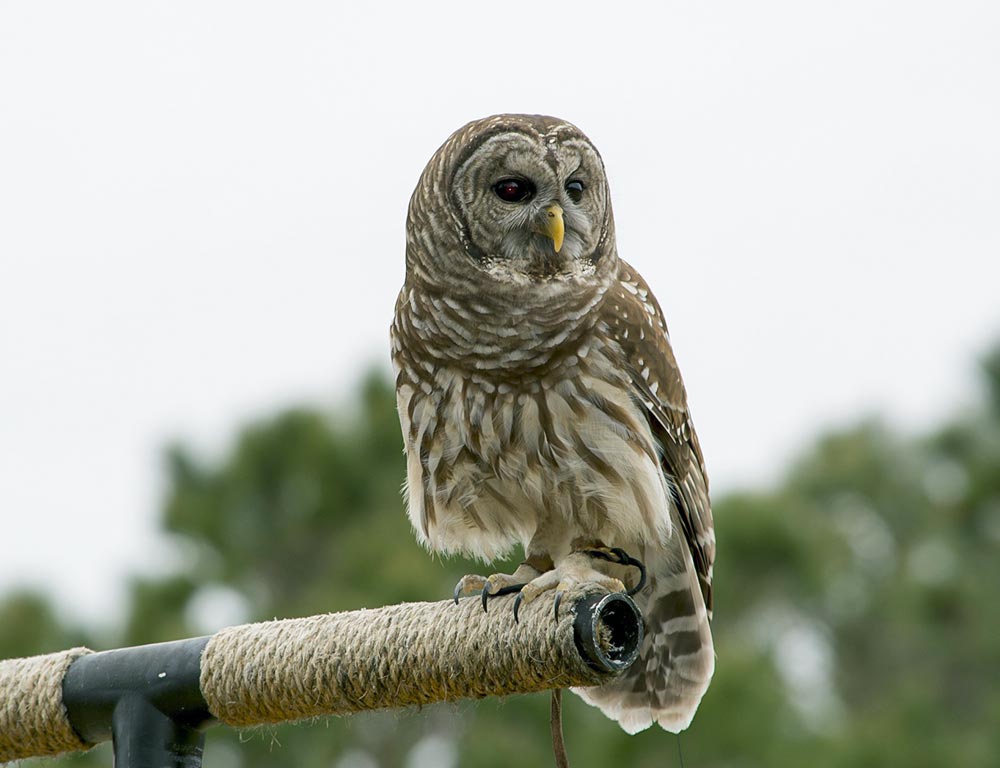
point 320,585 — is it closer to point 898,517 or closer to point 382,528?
point 382,528

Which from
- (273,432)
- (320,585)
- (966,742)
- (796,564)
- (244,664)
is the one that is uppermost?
(244,664)

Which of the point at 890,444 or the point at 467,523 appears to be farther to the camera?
the point at 890,444

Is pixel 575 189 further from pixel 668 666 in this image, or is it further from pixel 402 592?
pixel 402 592

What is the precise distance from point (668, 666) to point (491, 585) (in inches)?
28.4

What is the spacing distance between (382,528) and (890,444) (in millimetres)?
12695

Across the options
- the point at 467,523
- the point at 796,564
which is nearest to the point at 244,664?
the point at 467,523

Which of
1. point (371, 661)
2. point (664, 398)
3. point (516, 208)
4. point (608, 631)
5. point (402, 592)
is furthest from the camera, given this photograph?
point (402, 592)

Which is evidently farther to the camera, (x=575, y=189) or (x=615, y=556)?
(x=575, y=189)

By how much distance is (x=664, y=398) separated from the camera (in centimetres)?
293

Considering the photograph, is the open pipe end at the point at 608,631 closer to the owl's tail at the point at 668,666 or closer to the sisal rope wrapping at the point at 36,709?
the owl's tail at the point at 668,666

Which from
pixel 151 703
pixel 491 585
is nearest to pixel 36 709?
pixel 151 703

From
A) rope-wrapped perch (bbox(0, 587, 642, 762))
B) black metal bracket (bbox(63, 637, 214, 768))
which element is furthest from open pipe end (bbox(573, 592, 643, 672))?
black metal bracket (bbox(63, 637, 214, 768))

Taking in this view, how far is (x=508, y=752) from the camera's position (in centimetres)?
780

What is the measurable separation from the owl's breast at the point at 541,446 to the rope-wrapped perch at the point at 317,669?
0.51 metres
